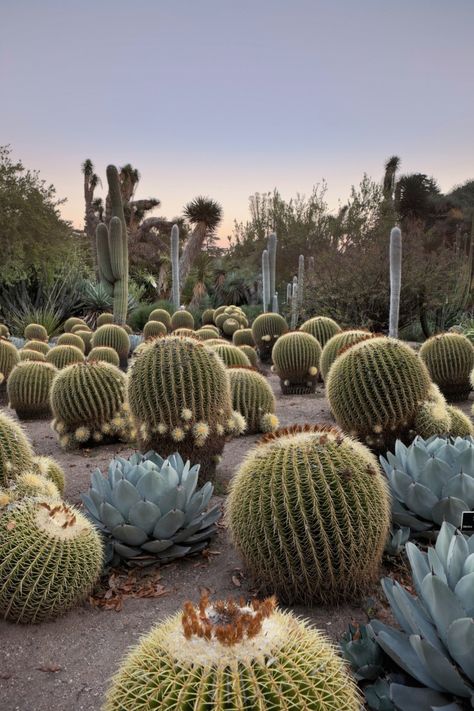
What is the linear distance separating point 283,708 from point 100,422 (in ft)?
16.9

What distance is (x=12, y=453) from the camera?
373 cm

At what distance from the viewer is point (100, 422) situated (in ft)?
21.1

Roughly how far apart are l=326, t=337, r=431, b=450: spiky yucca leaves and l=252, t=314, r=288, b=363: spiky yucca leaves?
786 cm

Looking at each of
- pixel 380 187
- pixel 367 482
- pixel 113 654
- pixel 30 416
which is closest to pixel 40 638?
pixel 113 654

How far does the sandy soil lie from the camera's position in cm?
260

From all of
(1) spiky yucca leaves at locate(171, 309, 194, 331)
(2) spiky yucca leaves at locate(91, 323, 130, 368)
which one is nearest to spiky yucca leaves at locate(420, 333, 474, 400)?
(2) spiky yucca leaves at locate(91, 323, 130, 368)

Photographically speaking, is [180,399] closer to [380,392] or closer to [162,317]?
[380,392]

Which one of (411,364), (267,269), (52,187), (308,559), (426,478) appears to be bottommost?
(308,559)

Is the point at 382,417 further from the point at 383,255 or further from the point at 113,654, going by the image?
the point at 383,255

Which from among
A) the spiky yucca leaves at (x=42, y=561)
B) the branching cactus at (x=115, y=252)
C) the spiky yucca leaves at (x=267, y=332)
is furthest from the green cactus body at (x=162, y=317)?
the spiky yucca leaves at (x=42, y=561)

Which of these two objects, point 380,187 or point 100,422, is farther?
point 380,187

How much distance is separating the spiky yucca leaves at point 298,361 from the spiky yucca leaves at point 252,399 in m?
2.54

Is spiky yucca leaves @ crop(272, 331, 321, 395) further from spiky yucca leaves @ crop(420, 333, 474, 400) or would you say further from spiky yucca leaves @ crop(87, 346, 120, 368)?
spiky yucca leaves @ crop(87, 346, 120, 368)

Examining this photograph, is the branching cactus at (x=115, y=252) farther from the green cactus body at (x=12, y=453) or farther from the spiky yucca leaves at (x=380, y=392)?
the green cactus body at (x=12, y=453)
